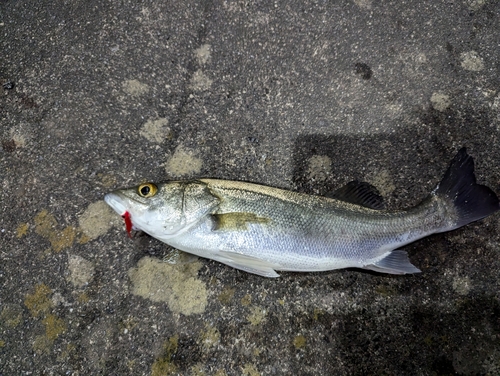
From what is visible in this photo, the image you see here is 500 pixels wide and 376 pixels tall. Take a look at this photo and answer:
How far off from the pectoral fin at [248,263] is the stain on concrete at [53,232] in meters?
1.40

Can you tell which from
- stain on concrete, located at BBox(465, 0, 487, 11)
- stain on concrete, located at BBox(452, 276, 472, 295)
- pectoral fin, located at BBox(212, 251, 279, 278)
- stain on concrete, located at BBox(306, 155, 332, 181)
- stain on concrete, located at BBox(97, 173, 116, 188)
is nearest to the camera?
pectoral fin, located at BBox(212, 251, 279, 278)

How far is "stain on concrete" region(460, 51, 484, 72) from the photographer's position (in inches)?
148

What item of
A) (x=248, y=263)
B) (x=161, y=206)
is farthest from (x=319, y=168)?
(x=161, y=206)

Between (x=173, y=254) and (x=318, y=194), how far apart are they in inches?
58.8

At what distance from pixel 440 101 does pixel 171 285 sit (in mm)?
3189

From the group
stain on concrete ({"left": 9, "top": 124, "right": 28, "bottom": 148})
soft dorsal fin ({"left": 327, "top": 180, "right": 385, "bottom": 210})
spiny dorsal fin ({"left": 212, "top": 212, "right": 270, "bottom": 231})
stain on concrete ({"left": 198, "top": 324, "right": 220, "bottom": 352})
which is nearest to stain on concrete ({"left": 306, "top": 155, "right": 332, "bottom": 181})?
soft dorsal fin ({"left": 327, "top": 180, "right": 385, "bottom": 210})

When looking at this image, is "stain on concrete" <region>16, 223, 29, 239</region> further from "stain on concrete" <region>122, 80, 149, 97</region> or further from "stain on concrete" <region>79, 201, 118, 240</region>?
"stain on concrete" <region>122, 80, 149, 97</region>

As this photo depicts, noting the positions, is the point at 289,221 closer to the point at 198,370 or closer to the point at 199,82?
the point at 198,370

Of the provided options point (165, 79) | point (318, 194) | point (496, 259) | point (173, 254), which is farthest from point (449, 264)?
point (165, 79)

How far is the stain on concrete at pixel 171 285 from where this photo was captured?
10.9 ft

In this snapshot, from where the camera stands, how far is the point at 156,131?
369 centimetres

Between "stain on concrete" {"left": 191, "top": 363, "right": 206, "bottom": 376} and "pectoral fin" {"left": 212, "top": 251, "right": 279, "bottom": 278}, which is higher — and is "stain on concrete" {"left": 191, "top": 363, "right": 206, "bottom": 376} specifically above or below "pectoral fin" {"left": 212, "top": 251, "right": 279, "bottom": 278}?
below

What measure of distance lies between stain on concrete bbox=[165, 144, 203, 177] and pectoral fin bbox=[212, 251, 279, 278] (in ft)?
3.05

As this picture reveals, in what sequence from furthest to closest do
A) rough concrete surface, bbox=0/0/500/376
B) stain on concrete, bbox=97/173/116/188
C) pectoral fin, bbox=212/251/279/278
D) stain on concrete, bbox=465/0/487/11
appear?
stain on concrete, bbox=465/0/487/11, stain on concrete, bbox=97/173/116/188, rough concrete surface, bbox=0/0/500/376, pectoral fin, bbox=212/251/279/278
